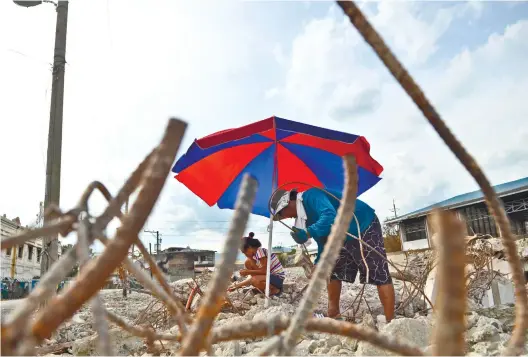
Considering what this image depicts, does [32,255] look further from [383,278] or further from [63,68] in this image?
[383,278]

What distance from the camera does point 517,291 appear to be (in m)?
0.51

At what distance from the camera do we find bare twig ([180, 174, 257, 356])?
0.33 m

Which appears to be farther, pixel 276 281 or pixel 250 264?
pixel 250 264

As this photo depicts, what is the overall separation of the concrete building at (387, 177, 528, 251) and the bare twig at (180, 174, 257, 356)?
1726 centimetres

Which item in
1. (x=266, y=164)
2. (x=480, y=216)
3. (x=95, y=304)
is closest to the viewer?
(x=95, y=304)

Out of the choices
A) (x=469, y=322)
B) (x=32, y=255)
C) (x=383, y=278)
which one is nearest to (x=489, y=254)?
(x=383, y=278)

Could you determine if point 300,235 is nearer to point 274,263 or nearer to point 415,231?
point 274,263

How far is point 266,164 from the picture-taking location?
4.95 m

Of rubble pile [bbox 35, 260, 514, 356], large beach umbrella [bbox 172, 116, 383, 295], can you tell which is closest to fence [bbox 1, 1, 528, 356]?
rubble pile [bbox 35, 260, 514, 356]

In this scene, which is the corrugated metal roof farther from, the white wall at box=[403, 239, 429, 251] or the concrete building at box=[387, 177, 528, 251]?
the white wall at box=[403, 239, 429, 251]

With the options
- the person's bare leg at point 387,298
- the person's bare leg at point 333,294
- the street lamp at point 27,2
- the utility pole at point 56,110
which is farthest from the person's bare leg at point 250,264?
the street lamp at point 27,2

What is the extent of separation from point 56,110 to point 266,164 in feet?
8.23

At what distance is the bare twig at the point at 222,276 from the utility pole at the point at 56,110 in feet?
14.2

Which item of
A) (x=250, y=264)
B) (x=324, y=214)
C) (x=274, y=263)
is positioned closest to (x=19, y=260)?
(x=250, y=264)
